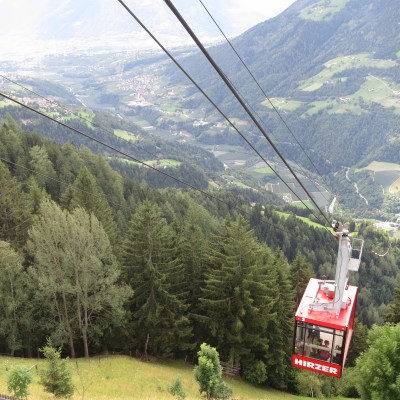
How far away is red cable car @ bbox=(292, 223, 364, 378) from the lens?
1945 cm

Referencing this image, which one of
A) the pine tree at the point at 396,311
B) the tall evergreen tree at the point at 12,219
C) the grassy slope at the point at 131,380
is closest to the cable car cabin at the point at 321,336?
the grassy slope at the point at 131,380

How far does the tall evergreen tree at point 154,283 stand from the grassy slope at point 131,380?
2.41 m

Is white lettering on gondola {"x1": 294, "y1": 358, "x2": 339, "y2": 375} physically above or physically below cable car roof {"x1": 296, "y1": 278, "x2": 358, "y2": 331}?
below

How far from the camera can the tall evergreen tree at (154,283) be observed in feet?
121

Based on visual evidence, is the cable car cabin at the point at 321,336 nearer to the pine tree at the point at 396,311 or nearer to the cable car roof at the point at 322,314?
the cable car roof at the point at 322,314

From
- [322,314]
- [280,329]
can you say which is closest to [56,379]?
[322,314]

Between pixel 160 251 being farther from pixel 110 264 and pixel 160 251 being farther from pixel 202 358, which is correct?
pixel 202 358

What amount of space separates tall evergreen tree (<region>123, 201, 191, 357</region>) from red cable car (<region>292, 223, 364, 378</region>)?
17.6 metres

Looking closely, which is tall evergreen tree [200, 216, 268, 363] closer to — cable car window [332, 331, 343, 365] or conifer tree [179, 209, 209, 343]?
conifer tree [179, 209, 209, 343]

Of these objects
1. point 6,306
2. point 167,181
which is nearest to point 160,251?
point 6,306

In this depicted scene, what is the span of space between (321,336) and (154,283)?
750 inches

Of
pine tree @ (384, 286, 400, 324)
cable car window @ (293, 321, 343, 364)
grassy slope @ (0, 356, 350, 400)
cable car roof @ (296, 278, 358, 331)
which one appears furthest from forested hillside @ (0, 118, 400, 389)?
cable car window @ (293, 321, 343, 364)

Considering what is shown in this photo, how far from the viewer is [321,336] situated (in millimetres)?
20047

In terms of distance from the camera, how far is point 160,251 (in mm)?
37188
